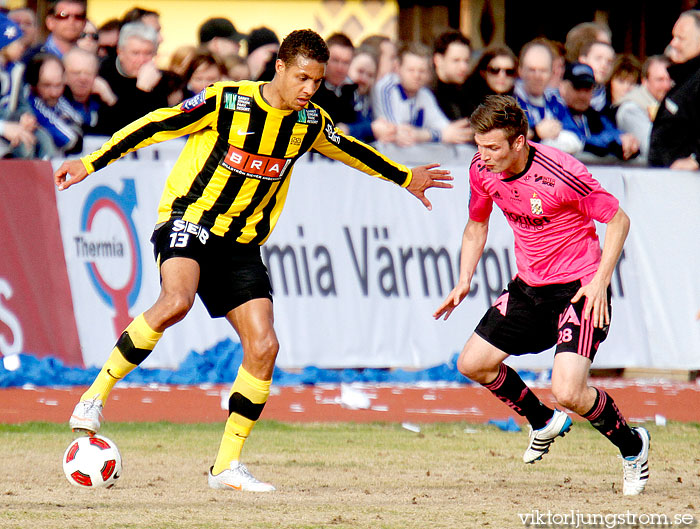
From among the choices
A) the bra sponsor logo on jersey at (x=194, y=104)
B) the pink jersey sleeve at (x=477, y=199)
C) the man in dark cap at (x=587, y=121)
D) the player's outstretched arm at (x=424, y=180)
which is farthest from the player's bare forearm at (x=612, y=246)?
the man in dark cap at (x=587, y=121)

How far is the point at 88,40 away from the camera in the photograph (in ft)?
40.8

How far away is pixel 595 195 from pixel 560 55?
759 cm

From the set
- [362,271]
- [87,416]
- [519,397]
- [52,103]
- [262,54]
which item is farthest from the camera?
[262,54]

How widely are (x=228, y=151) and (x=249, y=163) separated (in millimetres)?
141

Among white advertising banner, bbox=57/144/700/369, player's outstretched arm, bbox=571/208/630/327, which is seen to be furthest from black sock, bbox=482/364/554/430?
white advertising banner, bbox=57/144/700/369

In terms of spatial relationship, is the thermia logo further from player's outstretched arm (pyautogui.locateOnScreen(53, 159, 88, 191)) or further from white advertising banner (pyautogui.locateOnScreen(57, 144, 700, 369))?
white advertising banner (pyautogui.locateOnScreen(57, 144, 700, 369))

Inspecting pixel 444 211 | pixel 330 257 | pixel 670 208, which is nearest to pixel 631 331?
pixel 670 208

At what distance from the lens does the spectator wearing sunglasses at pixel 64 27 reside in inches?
466

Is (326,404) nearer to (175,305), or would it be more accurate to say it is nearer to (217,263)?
(217,263)

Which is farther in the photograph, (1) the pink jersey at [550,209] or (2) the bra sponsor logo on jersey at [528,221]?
(2) the bra sponsor logo on jersey at [528,221]

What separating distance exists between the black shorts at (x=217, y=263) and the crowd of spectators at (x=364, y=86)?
428 cm

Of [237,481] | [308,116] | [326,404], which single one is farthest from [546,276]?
[326,404]

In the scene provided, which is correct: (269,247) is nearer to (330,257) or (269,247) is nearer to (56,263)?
(330,257)

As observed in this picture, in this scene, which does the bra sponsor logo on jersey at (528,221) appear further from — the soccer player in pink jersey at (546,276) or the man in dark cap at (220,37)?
the man in dark cap at (220,37)
